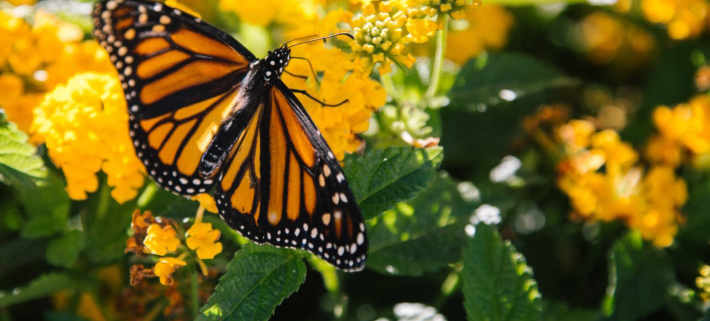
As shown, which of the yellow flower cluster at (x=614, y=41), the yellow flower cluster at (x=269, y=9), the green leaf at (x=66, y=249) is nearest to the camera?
the green leaf at (x=66, y=249)

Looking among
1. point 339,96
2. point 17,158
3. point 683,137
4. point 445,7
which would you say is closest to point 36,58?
point 17,158

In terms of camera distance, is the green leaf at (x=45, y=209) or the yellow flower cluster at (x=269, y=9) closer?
the green leaf at (x=45, y=209)

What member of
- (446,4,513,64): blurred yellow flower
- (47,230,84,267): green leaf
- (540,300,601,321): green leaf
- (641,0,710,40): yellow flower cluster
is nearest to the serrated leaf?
(47,230,84,267): green leaf

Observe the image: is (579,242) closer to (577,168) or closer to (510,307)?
(577,168)

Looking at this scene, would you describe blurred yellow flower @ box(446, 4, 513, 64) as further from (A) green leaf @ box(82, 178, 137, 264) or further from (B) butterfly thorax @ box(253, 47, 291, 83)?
(A) green leaf @ box(82, 178, 137, 264)

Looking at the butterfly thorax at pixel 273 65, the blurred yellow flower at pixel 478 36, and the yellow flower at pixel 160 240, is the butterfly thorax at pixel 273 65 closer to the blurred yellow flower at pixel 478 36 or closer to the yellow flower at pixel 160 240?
the yellow flower at pixel 160 240

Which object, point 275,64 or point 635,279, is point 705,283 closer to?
point 635,279

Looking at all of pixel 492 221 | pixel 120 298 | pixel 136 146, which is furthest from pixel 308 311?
pixel 136 146

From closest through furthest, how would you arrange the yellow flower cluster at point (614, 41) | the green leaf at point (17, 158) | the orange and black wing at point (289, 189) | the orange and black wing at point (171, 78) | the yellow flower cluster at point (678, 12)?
the orange and black wing at point (289, 189)
the orange and black wing at point (171, 78)
the green leaf at point (17, 158)
the yellow flower cluster at point (678, 12)
the yellow flower cluster at point (614, 41)

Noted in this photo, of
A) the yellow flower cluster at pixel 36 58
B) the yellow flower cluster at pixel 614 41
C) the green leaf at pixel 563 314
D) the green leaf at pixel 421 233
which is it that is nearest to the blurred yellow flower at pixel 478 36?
the yellow flower cluster at pixel 614 41
